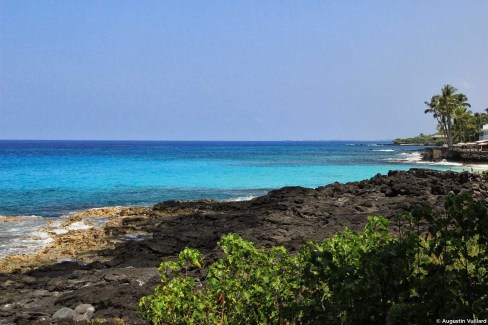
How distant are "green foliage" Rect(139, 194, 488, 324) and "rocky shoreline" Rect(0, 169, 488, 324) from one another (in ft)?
2.86

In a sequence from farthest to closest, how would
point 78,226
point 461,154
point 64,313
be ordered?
point 461,154
point 78,226
point 64,313

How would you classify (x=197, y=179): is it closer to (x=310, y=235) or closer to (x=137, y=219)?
(x=137, y=219)

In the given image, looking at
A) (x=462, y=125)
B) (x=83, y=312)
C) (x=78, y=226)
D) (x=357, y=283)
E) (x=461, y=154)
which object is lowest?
(x=78, y=226)

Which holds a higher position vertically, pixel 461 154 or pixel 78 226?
pixel 461 154

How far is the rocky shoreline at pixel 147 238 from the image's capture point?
29.8ft

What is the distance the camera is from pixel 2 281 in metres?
11.2

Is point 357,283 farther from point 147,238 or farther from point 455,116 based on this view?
point 455,116

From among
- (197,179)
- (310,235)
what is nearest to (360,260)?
(310,235)

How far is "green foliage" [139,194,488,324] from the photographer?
4.03 metres

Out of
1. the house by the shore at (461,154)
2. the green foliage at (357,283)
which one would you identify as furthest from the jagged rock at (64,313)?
the house by the shore at (461,154)

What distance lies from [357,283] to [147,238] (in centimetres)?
1363

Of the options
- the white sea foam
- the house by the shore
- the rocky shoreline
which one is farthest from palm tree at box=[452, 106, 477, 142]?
the white sea foam

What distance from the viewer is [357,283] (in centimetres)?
421

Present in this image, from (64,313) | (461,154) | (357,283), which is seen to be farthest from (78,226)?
(461,154)
